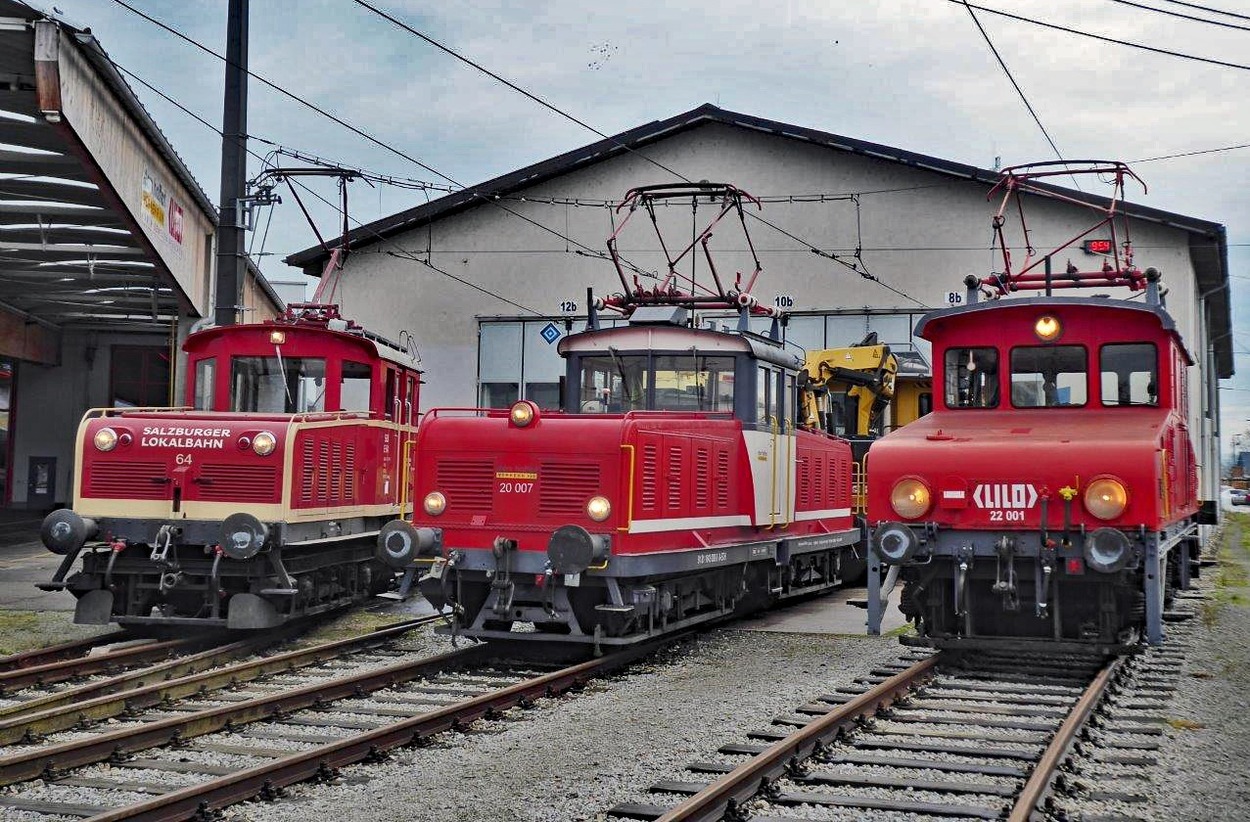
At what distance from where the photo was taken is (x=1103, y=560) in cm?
891

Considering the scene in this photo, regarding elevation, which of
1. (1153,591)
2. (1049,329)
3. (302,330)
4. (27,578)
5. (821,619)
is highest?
(302,330)

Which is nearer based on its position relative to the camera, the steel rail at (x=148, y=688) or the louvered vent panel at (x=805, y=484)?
the steel rail at (x=148, y=688)

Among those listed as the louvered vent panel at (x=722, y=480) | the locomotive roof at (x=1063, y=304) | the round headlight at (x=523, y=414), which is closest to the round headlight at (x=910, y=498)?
the locomotive roof at (x=1063, y=304)

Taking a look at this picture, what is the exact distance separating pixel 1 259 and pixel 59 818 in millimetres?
17629

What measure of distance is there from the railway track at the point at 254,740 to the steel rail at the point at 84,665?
1.48m

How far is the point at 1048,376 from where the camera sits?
10.7m

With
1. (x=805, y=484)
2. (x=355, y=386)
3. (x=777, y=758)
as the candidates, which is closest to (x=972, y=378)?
(x=805, y=484)

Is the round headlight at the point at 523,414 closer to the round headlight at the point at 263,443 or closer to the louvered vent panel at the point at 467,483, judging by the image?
the louvered vent panel at the point at 467,483

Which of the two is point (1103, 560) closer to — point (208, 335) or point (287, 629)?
point (287, 629)

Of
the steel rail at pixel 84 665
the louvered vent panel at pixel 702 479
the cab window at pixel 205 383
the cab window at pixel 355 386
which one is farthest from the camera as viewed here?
the cab window at pixel 355 386

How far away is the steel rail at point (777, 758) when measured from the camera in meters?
5.86

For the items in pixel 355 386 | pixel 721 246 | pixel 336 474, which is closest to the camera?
pixel 336 474

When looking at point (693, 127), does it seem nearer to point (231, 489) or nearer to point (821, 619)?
point (821, 619)

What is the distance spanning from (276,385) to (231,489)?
1.47 m
